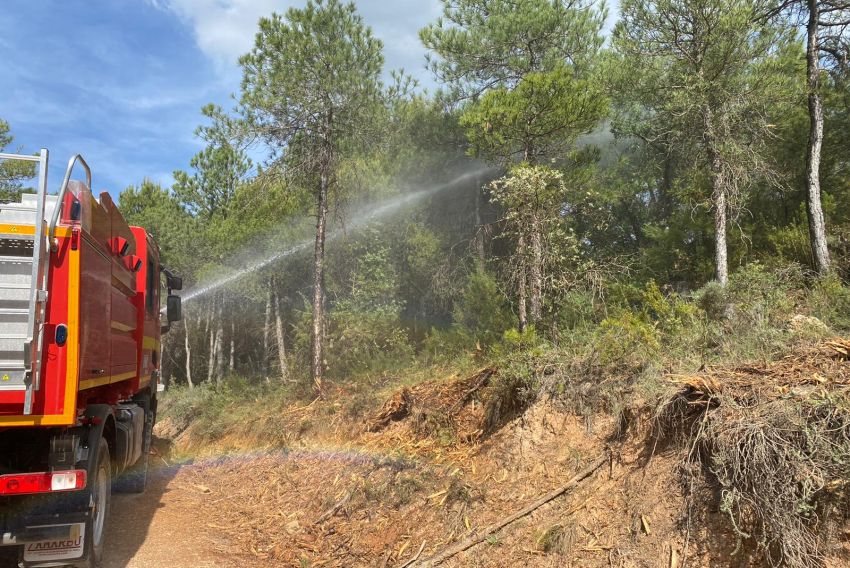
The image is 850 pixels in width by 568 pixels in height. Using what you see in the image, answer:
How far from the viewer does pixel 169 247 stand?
24781 mm

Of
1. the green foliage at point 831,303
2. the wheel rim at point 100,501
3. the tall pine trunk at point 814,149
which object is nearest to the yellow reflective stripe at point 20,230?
the wheel rim at point 100,501

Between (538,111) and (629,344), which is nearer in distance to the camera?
(629,344)

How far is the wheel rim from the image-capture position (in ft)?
17.5

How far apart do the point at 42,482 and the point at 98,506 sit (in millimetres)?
1205

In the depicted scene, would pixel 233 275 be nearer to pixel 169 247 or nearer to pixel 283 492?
pixel 169 247

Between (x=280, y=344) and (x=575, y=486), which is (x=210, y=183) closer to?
(x=280, y=344)

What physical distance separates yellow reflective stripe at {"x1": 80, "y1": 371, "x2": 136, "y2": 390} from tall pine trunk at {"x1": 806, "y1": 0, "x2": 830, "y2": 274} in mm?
12204

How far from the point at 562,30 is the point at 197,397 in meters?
15.4

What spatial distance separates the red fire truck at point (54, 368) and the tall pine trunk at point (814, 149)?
12287 millimetres

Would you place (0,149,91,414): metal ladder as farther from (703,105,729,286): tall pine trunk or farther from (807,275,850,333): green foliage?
(703,105,729,286): tall pine trunk

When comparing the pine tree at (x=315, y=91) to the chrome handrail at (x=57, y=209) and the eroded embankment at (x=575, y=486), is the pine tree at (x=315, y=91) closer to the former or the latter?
the eroded embankment at (x=575, y=486)

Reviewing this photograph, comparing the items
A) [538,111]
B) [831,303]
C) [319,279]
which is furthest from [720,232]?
[319,279]

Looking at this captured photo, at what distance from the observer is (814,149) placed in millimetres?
12008

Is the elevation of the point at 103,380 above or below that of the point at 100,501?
above
